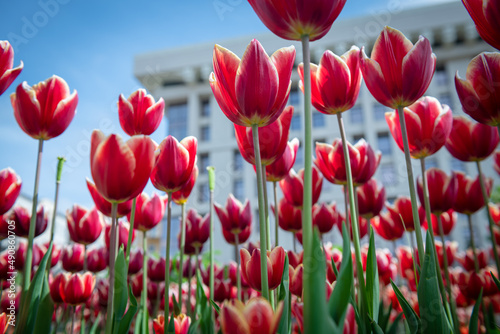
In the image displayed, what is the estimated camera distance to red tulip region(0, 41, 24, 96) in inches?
35.3

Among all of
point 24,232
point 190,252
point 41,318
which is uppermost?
point 24,232

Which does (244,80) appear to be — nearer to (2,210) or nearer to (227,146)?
(2,210)

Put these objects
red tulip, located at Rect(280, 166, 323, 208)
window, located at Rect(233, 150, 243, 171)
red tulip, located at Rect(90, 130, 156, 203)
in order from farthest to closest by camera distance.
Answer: window, located at Rect(233, 150, 243, 171) → red tulip, located at Rect(280, 166, 323, 208) → red tulip, located at Rect(90, 130, 156, 203)

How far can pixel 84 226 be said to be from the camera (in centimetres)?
133

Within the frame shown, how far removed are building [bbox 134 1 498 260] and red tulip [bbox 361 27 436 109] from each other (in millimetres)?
14875

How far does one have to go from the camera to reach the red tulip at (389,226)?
4.88 ft

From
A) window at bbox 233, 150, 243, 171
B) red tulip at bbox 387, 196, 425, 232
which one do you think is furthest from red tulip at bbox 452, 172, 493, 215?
window at bbox 233, 150, 243, 171

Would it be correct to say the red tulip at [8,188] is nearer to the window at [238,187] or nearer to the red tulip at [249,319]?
the red tulip at [249,319]

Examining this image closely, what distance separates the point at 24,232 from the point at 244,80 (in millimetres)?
1069

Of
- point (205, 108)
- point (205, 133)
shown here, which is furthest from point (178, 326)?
point (205, 108)

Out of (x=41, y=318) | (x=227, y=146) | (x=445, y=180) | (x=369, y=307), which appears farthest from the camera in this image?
(x=227, y=146)

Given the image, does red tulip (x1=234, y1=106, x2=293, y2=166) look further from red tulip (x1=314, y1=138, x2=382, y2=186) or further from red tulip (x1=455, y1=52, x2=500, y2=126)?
red tulip (x1=455, y1=52, x2=500, y2=126)

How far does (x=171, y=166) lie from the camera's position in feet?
2.89

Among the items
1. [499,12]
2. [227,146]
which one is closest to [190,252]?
[499,12]
